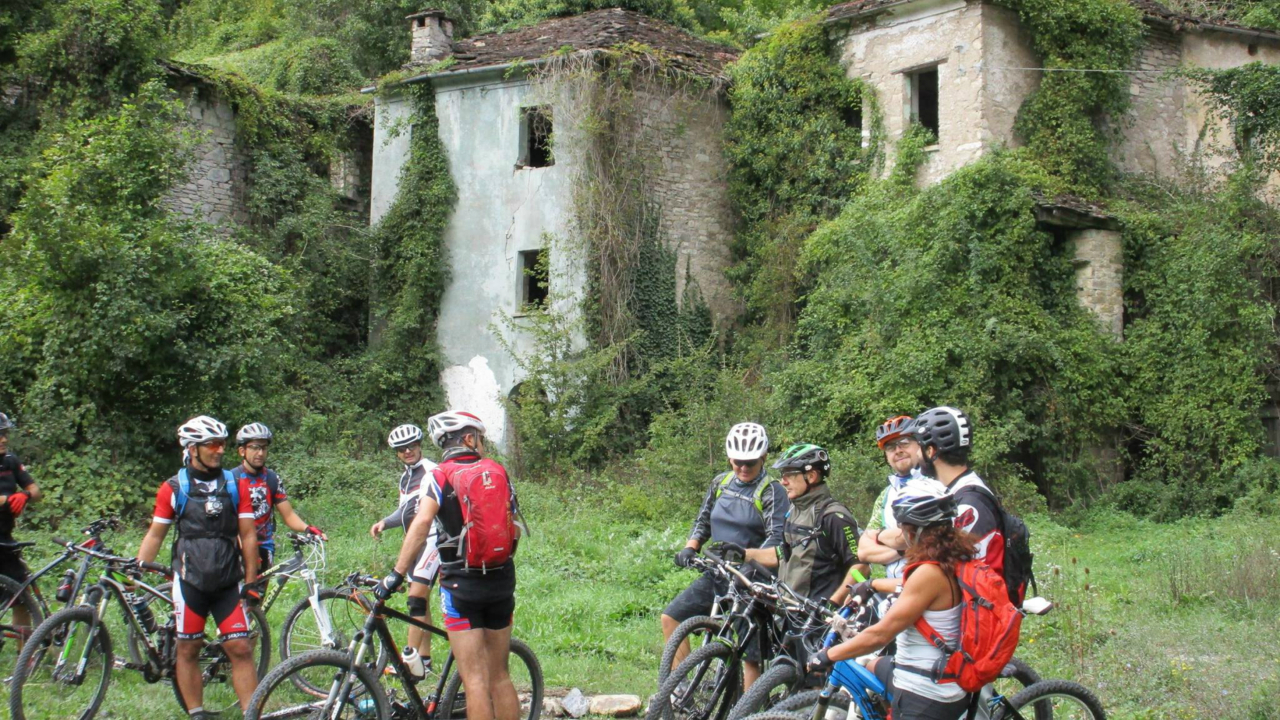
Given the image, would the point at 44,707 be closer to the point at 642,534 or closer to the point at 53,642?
the point at 53,642

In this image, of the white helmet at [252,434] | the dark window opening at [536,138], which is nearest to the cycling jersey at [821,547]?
the white helmet at [252,434]

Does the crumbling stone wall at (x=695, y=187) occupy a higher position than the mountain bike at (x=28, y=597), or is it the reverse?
the crumbling stone wall at (x=695, y=187)

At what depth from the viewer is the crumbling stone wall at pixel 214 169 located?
21859 mm

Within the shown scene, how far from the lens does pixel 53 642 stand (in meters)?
6.94

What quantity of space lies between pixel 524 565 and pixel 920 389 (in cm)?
755

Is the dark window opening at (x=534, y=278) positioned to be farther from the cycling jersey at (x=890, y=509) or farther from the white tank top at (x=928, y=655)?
the white tank top at (x=928, y=655)

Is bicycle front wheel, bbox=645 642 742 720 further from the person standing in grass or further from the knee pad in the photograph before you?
the knee pad

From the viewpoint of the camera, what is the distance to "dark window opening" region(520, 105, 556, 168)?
21.7 m

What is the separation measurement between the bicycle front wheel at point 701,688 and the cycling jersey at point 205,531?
264cm

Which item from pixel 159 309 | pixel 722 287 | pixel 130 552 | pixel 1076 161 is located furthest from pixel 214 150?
pixel 1076 161

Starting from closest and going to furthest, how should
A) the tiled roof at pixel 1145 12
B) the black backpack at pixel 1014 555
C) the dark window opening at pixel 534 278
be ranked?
the black backpack at pixel 1014 555 < the tiled roof at pixel 1145 12 < the dark window opening at pixel 534 278

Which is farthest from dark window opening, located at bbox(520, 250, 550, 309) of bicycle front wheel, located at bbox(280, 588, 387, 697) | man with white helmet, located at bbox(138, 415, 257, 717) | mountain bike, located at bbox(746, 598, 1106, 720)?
mountain bike, located at bbox(746, 598, 1106, 720)

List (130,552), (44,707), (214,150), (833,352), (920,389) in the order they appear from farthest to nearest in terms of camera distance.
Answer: (214,150), (833,352), (920,389), (130,552), (44,707)

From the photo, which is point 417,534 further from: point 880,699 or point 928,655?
point 928,655
